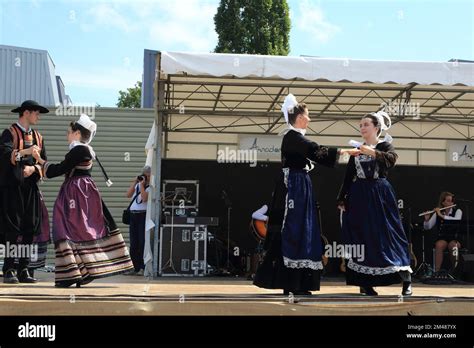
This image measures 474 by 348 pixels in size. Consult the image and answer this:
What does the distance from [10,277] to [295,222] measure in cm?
269

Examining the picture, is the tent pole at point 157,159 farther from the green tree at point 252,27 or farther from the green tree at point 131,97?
the green tree at point 131,97

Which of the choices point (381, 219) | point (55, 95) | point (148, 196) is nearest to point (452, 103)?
point (148, 196)

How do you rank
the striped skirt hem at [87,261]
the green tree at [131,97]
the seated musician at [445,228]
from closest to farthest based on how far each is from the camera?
the striped skirt hem at [87,261] < the seated musician at [445,228] < the green tree at [131,97]

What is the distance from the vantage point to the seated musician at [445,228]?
9852mm

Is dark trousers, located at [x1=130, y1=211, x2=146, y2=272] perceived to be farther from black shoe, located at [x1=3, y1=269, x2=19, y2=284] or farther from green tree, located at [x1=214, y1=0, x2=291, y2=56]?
green tree, located at [x1=214, y1=0, x2=291, y2=56]

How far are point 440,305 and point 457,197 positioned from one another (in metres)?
8.39

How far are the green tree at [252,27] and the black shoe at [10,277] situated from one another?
670 inches

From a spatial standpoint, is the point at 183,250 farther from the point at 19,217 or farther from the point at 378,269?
the point at 378,269

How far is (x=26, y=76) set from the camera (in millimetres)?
19656

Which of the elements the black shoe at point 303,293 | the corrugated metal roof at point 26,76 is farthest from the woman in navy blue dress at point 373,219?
the corrugated metal roof at point 26,76

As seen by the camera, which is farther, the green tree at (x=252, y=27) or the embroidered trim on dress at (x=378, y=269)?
the green tree at (x=252, y=27)
